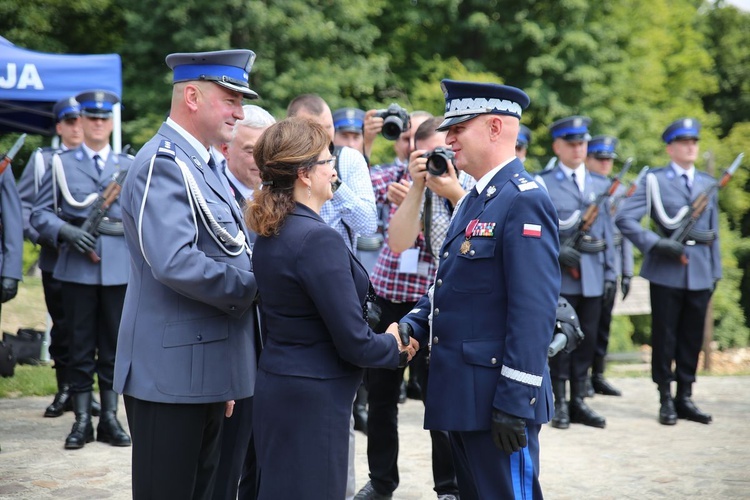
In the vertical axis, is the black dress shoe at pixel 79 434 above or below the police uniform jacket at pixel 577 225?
below

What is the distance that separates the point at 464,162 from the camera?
3.47 metres

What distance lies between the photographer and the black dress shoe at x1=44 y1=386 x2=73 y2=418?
687 centimetres

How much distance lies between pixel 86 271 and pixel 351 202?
243 centimetres

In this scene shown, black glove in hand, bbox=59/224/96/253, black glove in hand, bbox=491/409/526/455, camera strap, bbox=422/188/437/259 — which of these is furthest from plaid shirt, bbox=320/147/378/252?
black glove in hand, bbox=59/224/96/253

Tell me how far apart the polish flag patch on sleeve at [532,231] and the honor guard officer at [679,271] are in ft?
14.1

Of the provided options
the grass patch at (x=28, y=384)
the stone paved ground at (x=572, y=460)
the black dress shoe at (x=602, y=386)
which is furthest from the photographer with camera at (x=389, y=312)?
the black dress shoe at (x=602, y=386)

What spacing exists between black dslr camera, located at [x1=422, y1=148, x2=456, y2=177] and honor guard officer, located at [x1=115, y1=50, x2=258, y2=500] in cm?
122

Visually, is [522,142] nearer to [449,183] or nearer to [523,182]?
[449,183]

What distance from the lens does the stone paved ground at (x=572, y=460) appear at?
5.23 meters

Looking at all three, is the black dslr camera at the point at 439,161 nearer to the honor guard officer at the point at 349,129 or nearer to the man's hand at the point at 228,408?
the man's hand at the point at 228,408

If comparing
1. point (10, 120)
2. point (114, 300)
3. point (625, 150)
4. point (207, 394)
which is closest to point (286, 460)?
point (207, 394)

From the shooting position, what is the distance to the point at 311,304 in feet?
10.2

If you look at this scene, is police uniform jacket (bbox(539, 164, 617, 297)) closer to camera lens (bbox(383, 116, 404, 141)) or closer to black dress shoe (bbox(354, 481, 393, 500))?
camera lens (bbox(383, 116, 404, 141))

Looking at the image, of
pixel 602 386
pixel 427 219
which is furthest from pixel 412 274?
pixel 602 386
